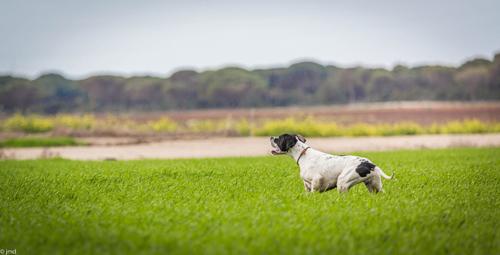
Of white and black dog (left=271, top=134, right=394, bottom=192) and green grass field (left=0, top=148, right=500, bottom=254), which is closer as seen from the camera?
green grass field (left=0, top=148, right=500, bottom=254)

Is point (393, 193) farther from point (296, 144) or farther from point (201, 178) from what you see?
point (201, 178)

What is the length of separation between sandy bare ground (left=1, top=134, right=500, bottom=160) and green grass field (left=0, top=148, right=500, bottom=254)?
12.3 m

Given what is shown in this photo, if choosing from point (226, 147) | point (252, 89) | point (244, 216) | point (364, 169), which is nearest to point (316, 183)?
point (364, 169)

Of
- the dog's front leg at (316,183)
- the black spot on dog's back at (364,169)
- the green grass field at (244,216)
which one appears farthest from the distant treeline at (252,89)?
the black spot on dog's back at (364,169)

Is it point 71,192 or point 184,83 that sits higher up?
point 184,83

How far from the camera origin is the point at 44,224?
278 inches

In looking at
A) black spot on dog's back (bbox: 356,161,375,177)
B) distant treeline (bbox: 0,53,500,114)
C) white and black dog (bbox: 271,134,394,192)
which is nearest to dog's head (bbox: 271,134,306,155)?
white and black dog (bbox: 271,134,394,192)

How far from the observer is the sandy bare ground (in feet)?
80.3

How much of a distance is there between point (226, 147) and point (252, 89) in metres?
71.2

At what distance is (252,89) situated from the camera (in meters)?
98.4

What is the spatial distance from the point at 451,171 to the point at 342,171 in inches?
201

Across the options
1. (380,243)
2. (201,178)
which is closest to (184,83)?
(201,178)

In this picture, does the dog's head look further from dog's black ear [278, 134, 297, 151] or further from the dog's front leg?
the dog's front leg

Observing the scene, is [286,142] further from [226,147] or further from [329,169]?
[226,147]
